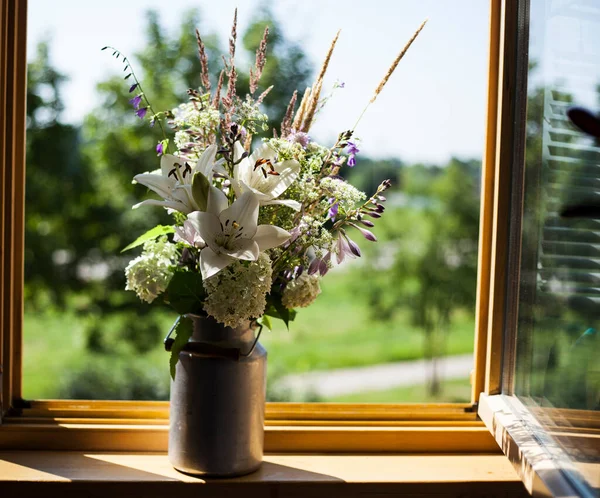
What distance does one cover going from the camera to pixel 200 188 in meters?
1.11

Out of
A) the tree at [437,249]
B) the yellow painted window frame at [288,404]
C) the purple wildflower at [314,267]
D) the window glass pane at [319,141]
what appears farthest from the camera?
the tree at [437,249]

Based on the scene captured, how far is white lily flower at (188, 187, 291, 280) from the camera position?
110 cm

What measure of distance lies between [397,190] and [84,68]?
2.45 meters

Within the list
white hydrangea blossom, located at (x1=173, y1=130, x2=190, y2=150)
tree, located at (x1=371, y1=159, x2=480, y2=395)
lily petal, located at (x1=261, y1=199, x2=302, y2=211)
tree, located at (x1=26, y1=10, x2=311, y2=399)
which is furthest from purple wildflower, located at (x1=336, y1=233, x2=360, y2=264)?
tree, located at (x1=371, y1=159, x2=480, y2=395)

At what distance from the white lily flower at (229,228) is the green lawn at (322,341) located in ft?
9.51

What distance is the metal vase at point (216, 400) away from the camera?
1.25 metres

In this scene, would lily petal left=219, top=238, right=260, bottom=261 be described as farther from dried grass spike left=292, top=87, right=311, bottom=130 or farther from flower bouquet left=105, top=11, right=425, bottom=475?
dried grass spike left=292, top=87, right=311, bottom=130

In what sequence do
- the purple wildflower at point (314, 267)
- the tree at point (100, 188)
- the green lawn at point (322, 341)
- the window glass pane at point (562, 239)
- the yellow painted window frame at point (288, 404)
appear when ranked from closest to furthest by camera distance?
the window glass pane at point (562, 239) → the purple wildflower at point (314, 267) → the yellow painted window frame at point (288, 404) → the tree at point (100, 188) → the green lawn at point (322, 341)

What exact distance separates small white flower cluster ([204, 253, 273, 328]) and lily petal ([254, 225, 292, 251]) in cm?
4

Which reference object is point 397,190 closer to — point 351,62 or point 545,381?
point 351,62

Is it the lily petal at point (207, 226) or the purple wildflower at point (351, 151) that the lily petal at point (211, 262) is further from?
the purple wildflower at point (351, 151)

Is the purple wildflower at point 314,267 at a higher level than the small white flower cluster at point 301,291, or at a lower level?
higher

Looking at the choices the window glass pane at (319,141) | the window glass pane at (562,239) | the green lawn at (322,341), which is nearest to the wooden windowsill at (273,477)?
the window glass pane at (562,239)

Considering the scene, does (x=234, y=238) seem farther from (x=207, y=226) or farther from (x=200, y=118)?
(x=200, y=118)
